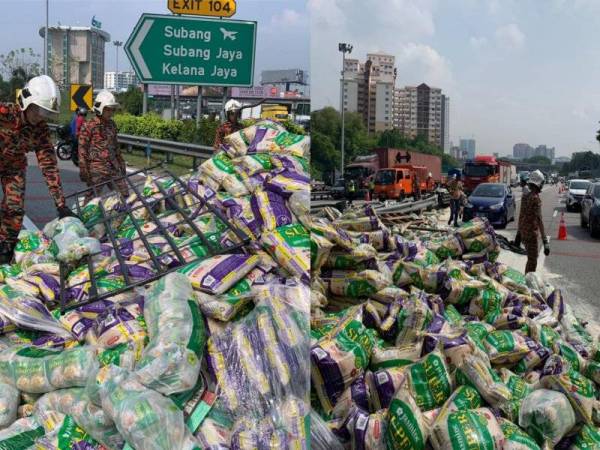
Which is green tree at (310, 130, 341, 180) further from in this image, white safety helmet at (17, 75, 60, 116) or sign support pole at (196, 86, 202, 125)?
white safety helmet at (17, 75, 60, 116)

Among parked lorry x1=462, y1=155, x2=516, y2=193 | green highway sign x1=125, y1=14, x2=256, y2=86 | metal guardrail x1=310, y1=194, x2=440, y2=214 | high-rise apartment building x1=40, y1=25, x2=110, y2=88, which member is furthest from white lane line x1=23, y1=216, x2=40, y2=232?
parked lorry x1=462, y1=155, x2=516, y2=193

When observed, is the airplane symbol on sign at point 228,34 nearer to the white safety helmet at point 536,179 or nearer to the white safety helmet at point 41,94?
the white safety helmet at point 41,94

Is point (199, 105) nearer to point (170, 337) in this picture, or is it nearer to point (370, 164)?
point (370, 164)

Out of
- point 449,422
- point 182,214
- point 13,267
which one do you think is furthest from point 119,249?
point 449,422

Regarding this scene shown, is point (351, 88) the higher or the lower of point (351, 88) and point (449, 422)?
the higher

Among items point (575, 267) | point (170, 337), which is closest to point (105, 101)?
point (170, 337)

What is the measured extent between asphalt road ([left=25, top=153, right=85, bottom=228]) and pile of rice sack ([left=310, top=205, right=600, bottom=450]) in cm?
132

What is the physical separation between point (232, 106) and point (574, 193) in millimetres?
12883

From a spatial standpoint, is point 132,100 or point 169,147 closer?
point 132,100

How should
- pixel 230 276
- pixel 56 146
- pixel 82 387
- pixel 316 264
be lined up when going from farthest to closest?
1. pixel 56 146
2. pixel 316 264
3. pixel 230 276
4. pixel 82 387

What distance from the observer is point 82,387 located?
6.72 feet

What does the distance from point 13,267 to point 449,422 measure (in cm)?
196

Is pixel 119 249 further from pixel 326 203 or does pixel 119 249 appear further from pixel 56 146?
pixel 326 203

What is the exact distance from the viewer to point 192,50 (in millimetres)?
2357
